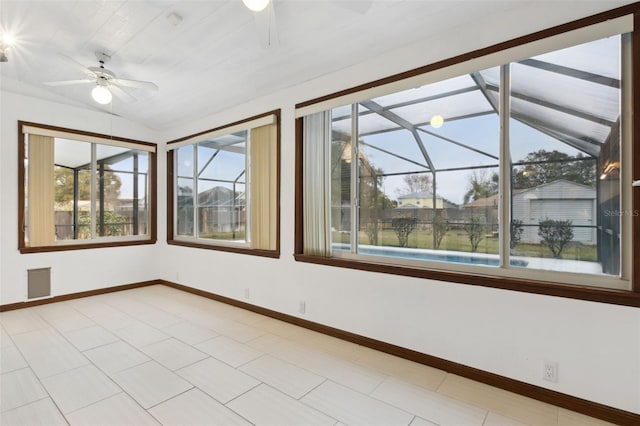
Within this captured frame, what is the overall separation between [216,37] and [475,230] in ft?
9.31

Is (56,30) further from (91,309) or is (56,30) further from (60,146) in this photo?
(91,309)

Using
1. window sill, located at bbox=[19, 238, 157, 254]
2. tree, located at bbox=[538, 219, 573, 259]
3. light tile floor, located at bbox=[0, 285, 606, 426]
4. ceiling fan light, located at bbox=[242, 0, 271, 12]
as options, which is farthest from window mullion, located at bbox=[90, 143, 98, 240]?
tree, located at bbox=[538, 219, 573, 259]

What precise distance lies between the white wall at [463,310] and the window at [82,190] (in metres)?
2.76

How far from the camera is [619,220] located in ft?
6.58

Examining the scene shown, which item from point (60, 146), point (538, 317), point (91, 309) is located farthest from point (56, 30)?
point (538, 317)

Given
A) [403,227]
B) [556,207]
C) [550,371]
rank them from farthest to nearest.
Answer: [403,227], [556,207], [550,371]

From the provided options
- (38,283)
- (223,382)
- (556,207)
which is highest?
(556,207)

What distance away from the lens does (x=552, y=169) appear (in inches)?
88.1

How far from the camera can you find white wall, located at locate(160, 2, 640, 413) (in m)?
1.96

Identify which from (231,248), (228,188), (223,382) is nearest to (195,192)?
(228,188)

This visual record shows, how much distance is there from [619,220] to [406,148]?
1582 mm

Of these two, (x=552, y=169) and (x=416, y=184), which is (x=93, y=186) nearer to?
(x=416, y=184)

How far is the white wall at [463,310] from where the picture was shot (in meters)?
1.96

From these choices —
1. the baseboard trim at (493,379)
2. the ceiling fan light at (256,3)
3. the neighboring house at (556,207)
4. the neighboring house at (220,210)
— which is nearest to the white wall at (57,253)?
the neighboring house at (220,210)
